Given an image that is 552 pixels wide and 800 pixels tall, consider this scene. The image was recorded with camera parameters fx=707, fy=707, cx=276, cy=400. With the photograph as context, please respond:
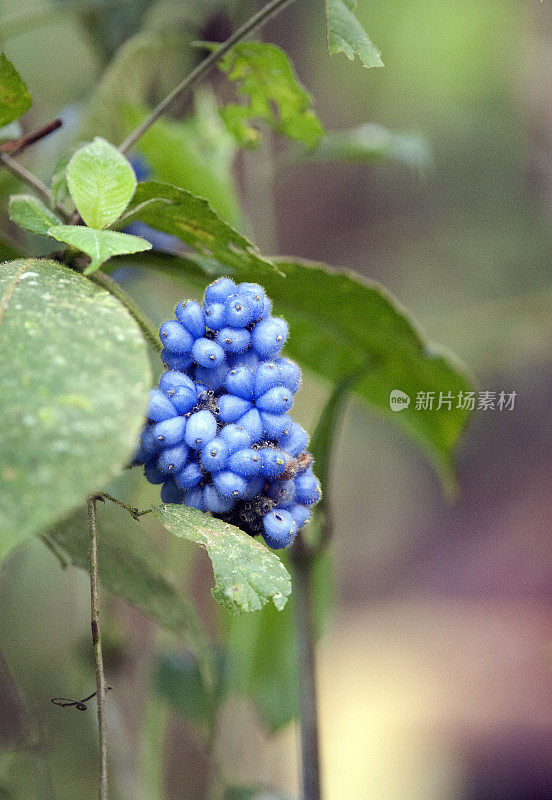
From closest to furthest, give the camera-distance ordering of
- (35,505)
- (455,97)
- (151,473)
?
1. (35,505)
2. (151,473)
3. (455,97)

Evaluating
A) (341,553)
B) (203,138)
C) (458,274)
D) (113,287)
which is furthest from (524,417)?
(113,287)

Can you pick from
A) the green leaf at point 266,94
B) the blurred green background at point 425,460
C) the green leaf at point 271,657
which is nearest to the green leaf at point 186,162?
the green leaf at point 266,94

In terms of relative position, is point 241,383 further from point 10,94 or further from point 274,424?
point 10,94

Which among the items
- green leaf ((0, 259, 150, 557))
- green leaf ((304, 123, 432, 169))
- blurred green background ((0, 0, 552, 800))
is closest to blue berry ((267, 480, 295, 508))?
green leaf ((0, 259, 150, 557))

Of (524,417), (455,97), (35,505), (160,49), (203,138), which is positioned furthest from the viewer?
(524,417)

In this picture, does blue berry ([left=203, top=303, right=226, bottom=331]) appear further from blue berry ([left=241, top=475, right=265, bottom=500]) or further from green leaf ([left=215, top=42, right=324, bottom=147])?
green leaf ([left=215, top=42, right=324, bottom=147])

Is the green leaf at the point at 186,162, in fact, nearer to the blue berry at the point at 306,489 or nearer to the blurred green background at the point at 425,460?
the blue berry at the point at 306,489

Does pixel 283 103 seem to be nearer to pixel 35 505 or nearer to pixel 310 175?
pixel 35 505
